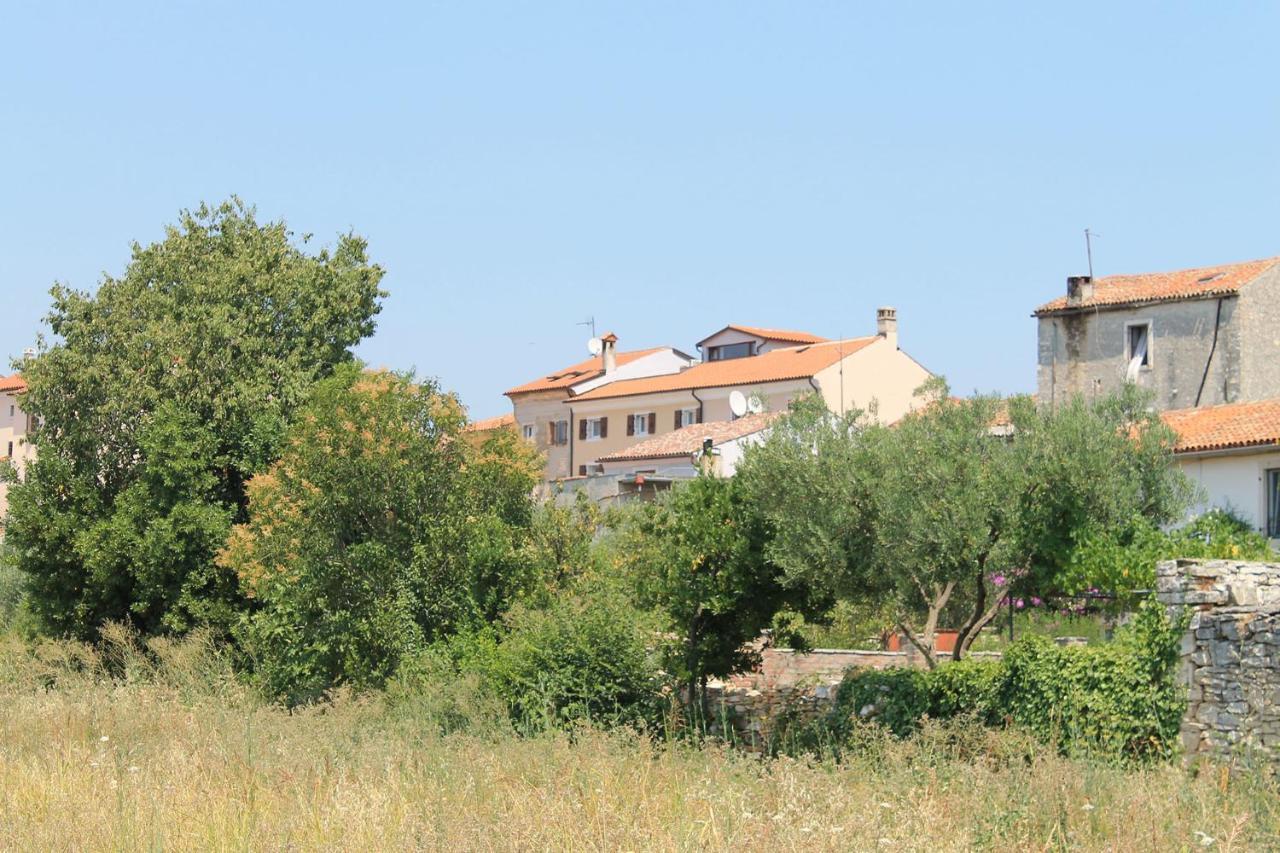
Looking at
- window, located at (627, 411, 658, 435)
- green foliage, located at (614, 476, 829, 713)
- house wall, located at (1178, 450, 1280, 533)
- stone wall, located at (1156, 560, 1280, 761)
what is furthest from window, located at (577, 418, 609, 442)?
stone wall, located at (1156, 560, 1280, 761)

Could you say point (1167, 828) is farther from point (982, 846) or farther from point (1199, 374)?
point (1199, 374)

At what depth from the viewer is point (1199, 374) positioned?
4381 centimetres

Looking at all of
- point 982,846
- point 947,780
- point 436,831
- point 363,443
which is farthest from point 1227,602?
point 363,443

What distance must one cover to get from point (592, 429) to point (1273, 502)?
42.9 m

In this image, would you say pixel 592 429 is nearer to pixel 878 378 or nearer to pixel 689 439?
pixel 878 378

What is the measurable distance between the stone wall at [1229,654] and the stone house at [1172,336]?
2752 centimetres

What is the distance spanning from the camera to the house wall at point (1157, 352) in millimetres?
43281

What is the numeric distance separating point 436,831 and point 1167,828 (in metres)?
4.82

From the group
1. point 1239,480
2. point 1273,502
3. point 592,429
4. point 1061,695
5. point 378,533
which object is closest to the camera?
point 1061,695

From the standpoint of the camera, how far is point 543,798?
9.80 m

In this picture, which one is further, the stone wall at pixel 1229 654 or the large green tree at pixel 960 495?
Result: the large green tree at pixel 960 495

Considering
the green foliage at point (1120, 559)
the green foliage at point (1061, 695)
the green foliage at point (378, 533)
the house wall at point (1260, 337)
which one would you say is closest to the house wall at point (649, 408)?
the house wall at point (1260, 337)

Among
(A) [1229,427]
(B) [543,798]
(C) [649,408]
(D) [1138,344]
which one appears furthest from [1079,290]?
(B) [543,798]

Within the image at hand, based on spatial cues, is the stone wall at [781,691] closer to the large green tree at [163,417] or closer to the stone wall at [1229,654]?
the stone wall at [1229,654]
